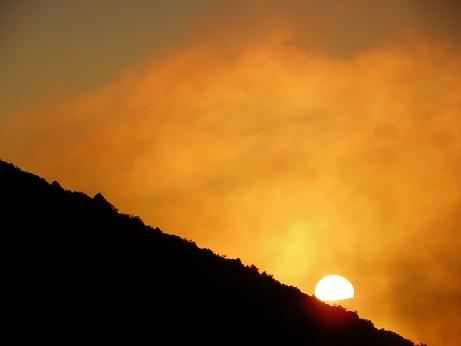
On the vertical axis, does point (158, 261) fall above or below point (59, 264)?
above

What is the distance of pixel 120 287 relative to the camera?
49.9 feet

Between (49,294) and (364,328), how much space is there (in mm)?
18354

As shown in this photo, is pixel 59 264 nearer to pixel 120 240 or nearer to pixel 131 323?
pixel 131 323

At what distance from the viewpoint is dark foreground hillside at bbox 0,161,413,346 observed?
1264cm

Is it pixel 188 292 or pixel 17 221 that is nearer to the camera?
pixel 17 221

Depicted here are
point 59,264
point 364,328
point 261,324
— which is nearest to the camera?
point 59,264

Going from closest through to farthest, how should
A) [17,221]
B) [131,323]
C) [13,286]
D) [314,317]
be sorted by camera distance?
[13,286], [131,323], [17,221], [314,317]

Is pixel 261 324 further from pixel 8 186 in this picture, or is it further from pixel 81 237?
pixel 8 186

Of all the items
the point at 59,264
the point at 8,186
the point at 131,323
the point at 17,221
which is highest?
the point at 8,186

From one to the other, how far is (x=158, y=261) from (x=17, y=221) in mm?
5398

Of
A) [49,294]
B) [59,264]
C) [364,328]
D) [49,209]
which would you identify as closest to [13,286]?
[49,294]

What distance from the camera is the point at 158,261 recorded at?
1908 centimetres

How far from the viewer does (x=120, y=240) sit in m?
19.0

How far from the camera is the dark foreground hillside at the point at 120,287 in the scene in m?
12.6
